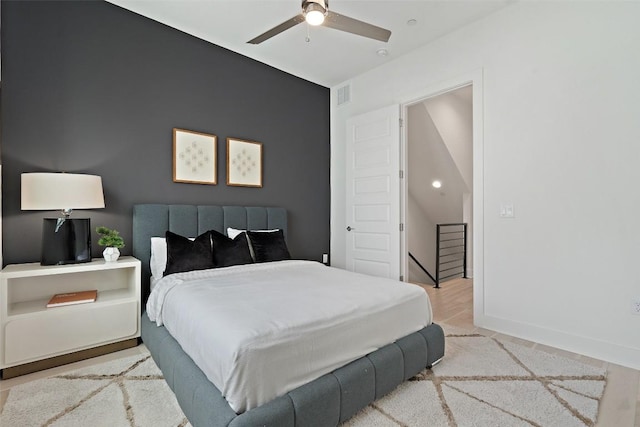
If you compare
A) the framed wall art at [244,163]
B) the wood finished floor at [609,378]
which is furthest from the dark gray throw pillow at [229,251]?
the wood finished floor at [609,378]

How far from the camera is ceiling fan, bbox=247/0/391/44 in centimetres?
198

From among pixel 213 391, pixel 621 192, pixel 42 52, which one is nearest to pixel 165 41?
pixel 42 52

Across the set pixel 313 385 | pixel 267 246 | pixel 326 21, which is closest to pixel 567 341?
pixel 313 385

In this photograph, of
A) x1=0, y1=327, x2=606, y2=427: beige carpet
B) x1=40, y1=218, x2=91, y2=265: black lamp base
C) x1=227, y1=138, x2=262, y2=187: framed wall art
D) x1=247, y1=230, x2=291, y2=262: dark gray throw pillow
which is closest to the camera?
x1=0, y1=327, x2=606, y2=427: beige carpet

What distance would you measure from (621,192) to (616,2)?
1.45 meters

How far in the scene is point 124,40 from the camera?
117 inches

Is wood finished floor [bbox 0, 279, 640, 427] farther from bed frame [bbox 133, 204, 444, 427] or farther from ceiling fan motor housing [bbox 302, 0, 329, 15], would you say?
ceiling fan motor housing [bbox 302, 0, 329, 15]

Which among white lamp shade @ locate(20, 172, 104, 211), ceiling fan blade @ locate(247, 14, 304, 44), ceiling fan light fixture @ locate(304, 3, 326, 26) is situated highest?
ceiling fan blade @ locate(247, 14, 304, 44)

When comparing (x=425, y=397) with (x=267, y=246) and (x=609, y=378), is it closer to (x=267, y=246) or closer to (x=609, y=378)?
(x=609, y=378)

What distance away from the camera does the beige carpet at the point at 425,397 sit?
5.45ft

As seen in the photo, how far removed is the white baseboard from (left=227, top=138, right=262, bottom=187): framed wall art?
9.62 ft

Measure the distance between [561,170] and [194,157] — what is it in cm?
352

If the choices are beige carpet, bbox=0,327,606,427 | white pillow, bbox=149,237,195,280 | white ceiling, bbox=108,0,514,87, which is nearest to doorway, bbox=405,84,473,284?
white ceiling, bbox=108,0,514,87

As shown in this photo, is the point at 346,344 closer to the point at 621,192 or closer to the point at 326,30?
the point at 621,192
